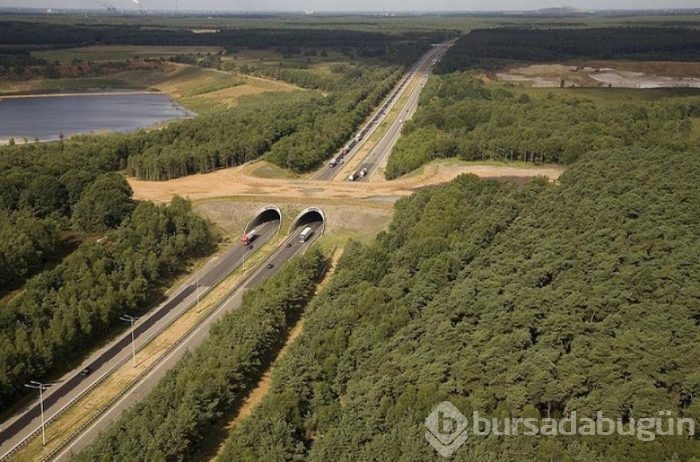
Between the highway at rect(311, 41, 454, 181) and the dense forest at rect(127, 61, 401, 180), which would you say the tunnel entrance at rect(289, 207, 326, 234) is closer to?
the highway at rect(311, 41, 454, 181)

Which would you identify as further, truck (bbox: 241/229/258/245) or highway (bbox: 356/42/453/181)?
highway (bbox: 356/42/453/181)

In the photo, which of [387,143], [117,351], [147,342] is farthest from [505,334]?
[387,143]

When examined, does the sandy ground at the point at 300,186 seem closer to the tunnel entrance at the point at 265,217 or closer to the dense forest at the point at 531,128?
the tunnel entrance at the point at 265,217

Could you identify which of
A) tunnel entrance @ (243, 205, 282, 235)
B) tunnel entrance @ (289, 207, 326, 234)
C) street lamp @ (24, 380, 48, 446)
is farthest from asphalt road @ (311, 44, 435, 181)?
street lamp @ (24, 380, 48, 446)

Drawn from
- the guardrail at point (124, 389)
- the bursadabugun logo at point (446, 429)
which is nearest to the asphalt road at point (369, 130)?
the guardrail at point (124, 389)

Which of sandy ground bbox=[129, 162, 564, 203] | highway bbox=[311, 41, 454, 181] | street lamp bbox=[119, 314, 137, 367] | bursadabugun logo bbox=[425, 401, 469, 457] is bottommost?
street lamp bbox=[119, 314, 137, 367]

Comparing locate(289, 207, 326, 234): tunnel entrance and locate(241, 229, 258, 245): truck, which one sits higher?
locate(289, 207, 326, 234): tunnel entrance

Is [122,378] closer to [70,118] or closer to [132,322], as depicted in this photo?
[132,322]
